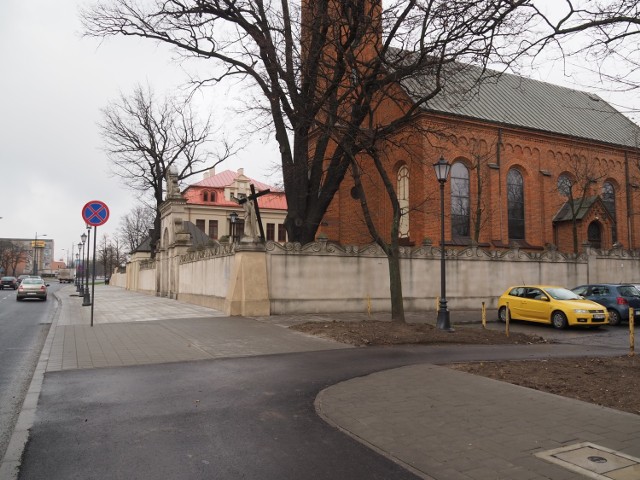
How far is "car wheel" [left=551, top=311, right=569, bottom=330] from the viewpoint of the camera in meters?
16.9

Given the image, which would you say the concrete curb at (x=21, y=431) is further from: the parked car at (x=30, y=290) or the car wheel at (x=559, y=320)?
the parked car at (x=30, y=290)

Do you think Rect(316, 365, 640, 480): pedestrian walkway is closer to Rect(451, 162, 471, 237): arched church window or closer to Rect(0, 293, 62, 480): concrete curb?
Rect(0, 293, 62, 480): concrete curb

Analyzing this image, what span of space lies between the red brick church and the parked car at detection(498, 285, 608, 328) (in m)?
10.4

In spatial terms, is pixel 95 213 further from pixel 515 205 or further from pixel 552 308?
pixel 515 205

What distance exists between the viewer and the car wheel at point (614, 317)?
18844 mm

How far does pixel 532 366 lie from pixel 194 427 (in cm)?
629

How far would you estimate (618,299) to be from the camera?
62.2 feet

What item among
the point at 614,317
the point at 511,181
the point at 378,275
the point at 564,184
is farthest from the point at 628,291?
the point at 564,184

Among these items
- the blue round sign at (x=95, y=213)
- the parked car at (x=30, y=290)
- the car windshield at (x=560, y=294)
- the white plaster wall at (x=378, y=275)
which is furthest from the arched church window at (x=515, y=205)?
the parked car at (x=30, y=290)

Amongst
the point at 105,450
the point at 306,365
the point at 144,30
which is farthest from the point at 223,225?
the point at 105,450

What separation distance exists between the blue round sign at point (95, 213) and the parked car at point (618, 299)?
18.3 m

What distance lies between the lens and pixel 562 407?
6109 mm

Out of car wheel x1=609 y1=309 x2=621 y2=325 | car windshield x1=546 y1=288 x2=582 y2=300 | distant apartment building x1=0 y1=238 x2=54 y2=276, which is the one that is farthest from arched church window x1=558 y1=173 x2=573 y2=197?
distant apartment building x1=0 y1=238 x2=54 y2=276

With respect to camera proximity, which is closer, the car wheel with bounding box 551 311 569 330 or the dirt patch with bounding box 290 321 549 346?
the dirt patch with bounding box 290 321 549 346
